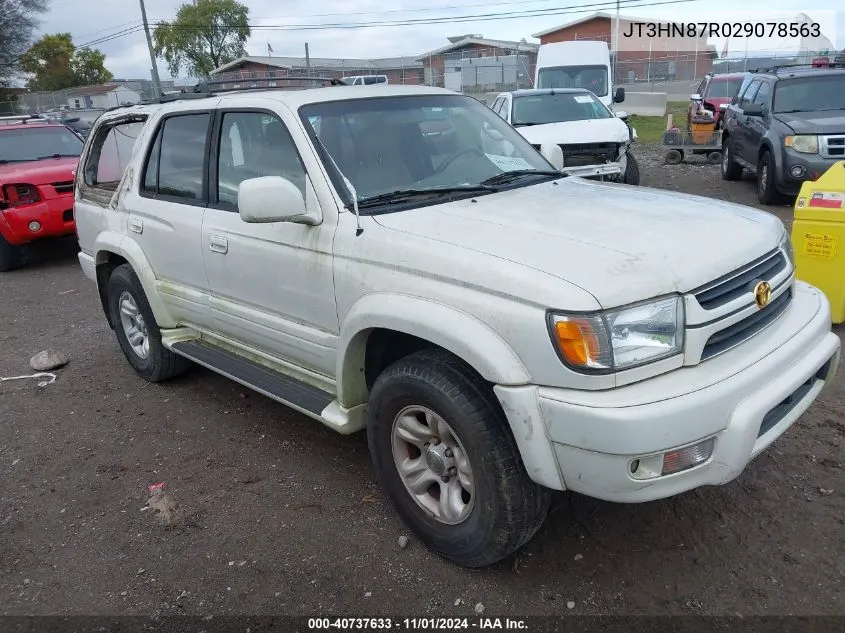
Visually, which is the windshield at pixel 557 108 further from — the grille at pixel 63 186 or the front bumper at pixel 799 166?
the grille at pixel 63 186

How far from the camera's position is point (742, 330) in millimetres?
2635

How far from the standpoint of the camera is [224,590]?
9.63 ft

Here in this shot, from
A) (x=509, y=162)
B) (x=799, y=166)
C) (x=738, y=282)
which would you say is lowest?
(x=799, y=166)

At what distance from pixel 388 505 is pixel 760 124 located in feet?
30.2

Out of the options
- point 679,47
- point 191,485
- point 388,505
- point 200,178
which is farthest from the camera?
point 679,47

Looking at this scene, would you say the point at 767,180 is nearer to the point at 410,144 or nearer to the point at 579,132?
the point at 579,132

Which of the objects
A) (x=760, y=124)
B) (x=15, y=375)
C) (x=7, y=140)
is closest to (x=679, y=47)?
(x=760, y=124)

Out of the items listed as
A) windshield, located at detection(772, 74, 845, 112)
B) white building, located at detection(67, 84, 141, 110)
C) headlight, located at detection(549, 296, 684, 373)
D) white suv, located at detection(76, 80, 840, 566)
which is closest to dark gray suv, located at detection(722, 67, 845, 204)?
windshield, located at detection(772, 74, 845, 112)

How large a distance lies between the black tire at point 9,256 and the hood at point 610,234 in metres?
→ 8.33

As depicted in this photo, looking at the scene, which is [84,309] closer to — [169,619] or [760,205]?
[169,619]

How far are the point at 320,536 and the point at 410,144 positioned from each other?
1979 millimetres

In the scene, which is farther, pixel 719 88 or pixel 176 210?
pixel 719 88

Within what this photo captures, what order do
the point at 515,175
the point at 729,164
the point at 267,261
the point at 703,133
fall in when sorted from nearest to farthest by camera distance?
1. the point at 267,261
2. the point at 515,175
3. the point at 729,164
4. the point at 703,133

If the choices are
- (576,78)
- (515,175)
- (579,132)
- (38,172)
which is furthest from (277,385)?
(576,78)
